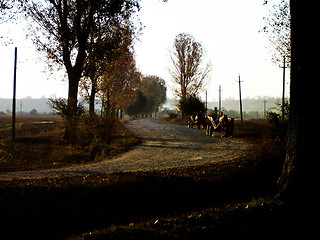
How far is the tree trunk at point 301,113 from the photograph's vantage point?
718cm

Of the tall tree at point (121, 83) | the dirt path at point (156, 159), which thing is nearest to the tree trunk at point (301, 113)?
the dirt path at point (156, 159)

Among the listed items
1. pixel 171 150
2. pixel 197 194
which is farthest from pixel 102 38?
pixel 197 194

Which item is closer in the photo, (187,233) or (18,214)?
(187,233)

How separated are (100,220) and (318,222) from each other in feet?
15.7

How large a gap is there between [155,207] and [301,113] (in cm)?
432

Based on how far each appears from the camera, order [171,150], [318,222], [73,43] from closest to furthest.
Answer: [318,222] → [171,150] → [73,43]

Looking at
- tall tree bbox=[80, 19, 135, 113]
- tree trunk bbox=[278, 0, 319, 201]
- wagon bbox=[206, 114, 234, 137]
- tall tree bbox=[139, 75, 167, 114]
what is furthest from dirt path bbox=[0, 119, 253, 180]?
tall tree bbox=[139, 75, 167, 114]

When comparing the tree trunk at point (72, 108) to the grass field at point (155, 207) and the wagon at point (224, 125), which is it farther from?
the grass field at point (155, 207)

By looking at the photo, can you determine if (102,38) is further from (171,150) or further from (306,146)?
(306,146)

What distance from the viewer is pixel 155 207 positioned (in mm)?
8117

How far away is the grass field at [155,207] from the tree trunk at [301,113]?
514 millimetres

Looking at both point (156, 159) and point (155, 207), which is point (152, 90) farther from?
point (155, 207)

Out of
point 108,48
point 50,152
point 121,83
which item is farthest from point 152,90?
point 50,152

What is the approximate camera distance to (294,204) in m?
7.17
